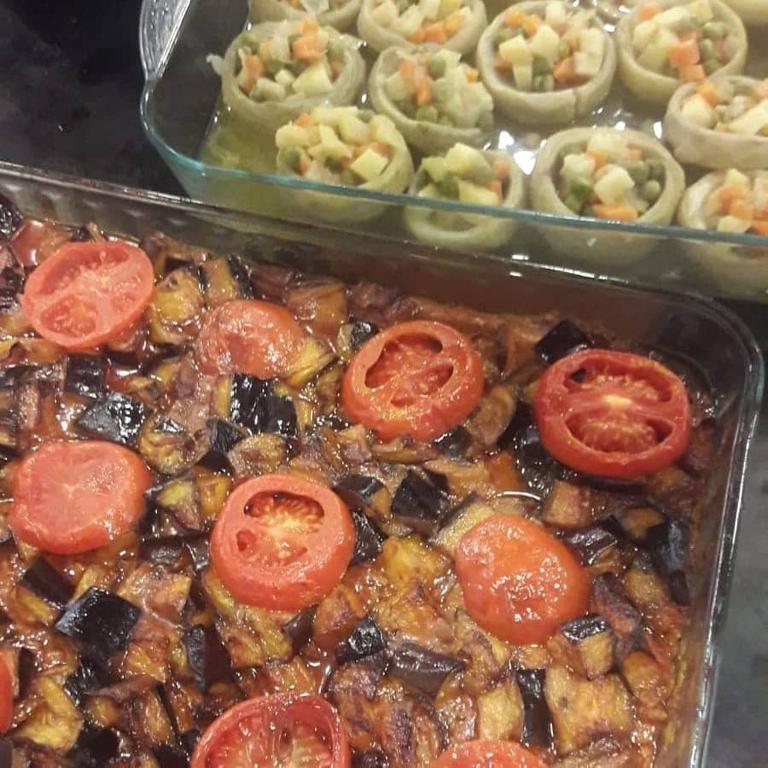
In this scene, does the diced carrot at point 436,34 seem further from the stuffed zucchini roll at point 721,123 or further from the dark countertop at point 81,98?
the dark countertop at point 81,98

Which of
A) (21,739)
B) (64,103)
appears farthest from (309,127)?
(21,739)

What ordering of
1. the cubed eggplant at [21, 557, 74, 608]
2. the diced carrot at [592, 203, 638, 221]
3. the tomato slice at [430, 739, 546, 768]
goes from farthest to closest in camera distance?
the diced carrot at [592, 203, 638, 221]
the cubed eggplant at [21, 557, 74, 608]
the tomato slice at [430, 739, 546, 768]

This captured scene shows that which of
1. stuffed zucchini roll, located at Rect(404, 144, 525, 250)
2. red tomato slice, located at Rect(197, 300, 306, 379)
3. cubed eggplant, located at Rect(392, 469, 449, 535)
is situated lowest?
cubed eggplant, located at Rect(392, 469, 449, 535)

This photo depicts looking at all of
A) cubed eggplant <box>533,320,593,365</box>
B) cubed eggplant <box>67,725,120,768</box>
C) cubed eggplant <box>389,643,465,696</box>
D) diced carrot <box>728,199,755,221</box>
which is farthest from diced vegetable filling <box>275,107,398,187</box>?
cubed eggplant <box>67,725,120,768</box>

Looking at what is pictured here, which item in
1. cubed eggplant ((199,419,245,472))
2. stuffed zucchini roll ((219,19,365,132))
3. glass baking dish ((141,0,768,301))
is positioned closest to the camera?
cubed eggplant ((199,419,245,472))

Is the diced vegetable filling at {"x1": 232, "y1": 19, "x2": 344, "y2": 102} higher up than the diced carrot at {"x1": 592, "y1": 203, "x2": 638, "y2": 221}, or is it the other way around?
the diced vegetable filling at {"x1": 232, "y1": 19, "x2": 344, "y2": 102}

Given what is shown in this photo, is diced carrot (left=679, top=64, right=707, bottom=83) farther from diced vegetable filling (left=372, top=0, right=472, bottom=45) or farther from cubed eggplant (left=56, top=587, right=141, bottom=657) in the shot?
cubed eggplant (left=56, top=587, right=141, bottom=657)
